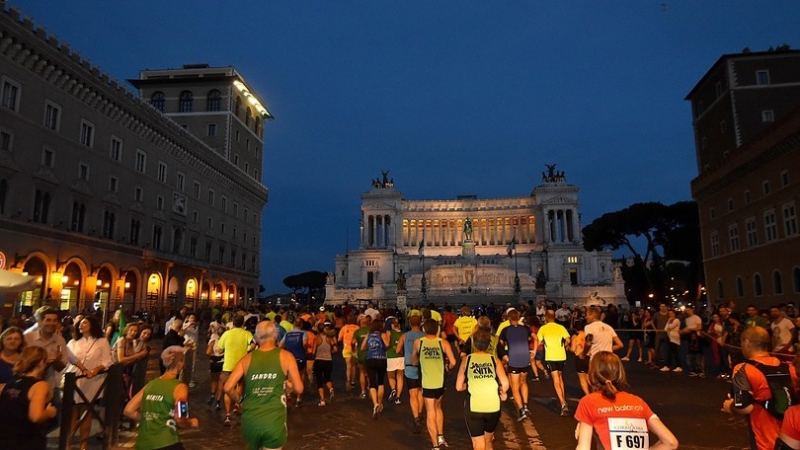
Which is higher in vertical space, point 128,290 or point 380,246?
point 380,246

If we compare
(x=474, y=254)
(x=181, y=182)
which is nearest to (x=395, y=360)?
(x=181, y=182)

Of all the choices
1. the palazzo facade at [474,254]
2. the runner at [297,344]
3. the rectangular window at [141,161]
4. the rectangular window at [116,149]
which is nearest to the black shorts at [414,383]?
the runner at [297,344]

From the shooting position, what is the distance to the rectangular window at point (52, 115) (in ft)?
97.5

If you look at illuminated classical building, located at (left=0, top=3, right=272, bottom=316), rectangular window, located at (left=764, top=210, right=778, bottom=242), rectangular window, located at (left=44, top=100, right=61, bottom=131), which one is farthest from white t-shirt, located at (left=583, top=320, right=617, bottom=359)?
rectangular window, located at (left=44, top=100, right=61, bottom=131)

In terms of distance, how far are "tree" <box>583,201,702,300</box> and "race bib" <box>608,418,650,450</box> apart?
206 ft

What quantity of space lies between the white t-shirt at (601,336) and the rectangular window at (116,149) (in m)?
35.4

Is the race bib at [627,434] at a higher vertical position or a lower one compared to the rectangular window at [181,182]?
lower

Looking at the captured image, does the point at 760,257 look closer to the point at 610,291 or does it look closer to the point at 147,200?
the point at 610,291

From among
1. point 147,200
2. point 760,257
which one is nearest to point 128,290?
point 147,200

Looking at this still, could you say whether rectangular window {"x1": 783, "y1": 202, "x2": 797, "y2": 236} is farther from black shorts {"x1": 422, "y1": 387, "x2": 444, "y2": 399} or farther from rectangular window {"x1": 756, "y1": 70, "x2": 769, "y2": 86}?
black shorts {"x1": 422, "y1": 387, "x2": 444, "y2": 399}

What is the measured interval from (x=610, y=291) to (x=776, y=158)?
2978 cm

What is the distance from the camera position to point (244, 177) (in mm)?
58281

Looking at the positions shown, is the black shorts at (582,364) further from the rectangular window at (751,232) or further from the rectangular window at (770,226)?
the rectangular window at (751,232)

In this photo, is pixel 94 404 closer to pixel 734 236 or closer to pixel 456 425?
pixel 456 425
